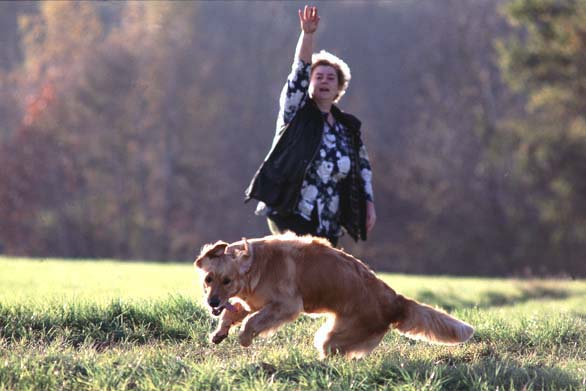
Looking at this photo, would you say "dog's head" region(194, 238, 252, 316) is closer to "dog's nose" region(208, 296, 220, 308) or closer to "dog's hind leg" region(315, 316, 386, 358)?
"dog's nose" region(208, 296, 220, 308)

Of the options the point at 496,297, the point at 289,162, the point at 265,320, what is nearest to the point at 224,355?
the point at 265,320

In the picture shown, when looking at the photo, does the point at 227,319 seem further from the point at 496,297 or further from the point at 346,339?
the point at 496,297

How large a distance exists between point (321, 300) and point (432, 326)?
31.0 inches

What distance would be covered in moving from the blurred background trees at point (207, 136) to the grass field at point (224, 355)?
24.6m

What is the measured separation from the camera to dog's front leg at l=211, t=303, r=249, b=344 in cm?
589

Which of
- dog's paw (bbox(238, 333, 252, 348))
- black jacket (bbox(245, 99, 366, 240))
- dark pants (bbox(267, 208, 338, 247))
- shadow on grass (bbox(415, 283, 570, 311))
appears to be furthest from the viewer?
shadow on grass (bbox(415, 283, 570, 311))

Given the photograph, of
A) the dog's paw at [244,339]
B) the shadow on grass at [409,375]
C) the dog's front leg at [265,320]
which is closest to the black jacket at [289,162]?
the dog's front leg at [265,320]

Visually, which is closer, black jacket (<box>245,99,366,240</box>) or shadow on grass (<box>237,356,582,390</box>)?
shadow on grass (<box>237,356,582,390</box>)

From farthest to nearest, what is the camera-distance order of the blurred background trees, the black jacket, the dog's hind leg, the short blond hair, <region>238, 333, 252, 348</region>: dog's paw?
the blurred background trees, the short blond hair, the black jacket, the dog's hind leg, <region>238, 333, 252, 348</region>: dog's paw

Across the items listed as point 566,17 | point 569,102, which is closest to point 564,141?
point 569,102

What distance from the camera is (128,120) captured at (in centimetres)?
3438

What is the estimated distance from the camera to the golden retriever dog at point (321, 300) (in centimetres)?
565

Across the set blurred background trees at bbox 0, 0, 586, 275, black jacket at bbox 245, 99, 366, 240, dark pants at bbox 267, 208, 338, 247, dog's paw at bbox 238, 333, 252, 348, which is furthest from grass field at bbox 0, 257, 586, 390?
blurred background trees at bbox 0, 0, 586, 275

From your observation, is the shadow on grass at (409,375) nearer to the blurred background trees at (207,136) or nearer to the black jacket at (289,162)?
the black jacket at (289,162)
